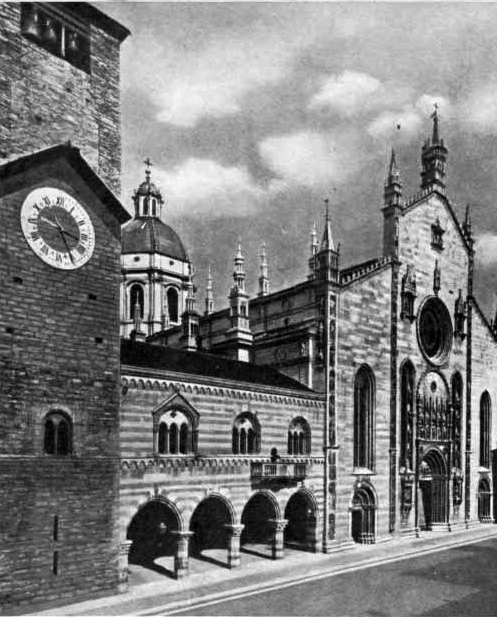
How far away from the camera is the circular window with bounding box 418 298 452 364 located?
1731 inches

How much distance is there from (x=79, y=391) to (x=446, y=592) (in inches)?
649

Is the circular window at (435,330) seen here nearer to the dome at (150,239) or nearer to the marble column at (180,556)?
the marble column at (180,556)

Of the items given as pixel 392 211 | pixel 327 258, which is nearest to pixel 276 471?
pixel 327 258

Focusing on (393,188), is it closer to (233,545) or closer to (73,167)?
(73,167)

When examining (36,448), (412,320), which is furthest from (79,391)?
(412,320)

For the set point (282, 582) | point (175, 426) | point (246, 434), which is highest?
point (175, 426)

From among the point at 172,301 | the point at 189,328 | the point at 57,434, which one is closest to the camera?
the point at 57,434

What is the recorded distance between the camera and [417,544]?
37969mm

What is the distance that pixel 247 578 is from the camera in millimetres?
28156

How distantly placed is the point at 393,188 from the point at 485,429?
66.2ft

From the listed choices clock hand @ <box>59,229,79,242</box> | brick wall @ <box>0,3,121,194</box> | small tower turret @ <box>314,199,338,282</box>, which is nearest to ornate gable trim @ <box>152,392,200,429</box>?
clock hand @ <box>59,229,79,242</box>

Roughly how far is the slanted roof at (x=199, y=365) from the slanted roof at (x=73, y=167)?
21.0 ft

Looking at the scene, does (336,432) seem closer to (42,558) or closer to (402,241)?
(402,241)

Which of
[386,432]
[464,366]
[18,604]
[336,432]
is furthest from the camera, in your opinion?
[464,366]
